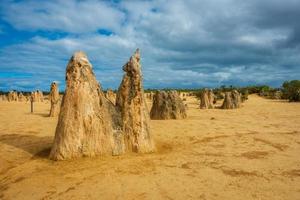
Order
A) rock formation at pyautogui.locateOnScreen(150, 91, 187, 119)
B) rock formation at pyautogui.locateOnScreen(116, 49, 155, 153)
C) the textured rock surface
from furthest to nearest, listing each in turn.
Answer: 1. rock formation at pyautogui.locateOnScreen(150, 91, 187, 119)
2. rock formation at pyautogui.locateOnScreen(116, 49, 155, 153)
3. the textured rock surface

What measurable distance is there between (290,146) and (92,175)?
19.2 ft

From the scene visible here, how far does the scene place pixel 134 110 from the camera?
8.17 metres

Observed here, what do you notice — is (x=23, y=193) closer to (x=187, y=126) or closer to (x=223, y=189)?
(x=223, y=189)

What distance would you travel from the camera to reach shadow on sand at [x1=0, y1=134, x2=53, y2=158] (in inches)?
319

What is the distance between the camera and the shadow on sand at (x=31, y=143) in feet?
26.6

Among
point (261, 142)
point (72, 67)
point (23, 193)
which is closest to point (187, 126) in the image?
point (261, 142)

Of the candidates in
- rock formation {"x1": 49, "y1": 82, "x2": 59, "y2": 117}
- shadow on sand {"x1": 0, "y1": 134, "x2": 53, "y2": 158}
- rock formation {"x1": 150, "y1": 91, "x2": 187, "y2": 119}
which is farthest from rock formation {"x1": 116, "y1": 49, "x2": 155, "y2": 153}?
rock formation {"x1": 49, "y1": 82, "x2": 59, "y2": 117}

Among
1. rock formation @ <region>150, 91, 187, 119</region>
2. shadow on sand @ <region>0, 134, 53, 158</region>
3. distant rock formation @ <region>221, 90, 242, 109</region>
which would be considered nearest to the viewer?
shadow on sand @ <region>0, 134, 53, 158</region>

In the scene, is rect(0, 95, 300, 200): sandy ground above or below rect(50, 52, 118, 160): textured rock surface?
below

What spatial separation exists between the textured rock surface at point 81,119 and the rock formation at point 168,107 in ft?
27.6

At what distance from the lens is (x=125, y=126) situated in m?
7.93

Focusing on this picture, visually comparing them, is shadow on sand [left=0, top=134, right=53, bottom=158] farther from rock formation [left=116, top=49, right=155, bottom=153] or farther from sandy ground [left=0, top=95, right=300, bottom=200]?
rock formation [left=116, top=49, right=155, bottom=153]

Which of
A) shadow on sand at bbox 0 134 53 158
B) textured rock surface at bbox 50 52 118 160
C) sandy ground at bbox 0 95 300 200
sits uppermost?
textured rock surface at bbox 50 52 118 160

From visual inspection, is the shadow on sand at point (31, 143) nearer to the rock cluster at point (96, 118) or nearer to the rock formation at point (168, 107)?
the rock cluster at point (96, 118)
